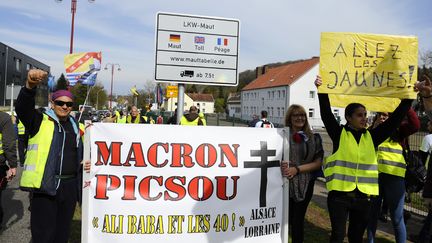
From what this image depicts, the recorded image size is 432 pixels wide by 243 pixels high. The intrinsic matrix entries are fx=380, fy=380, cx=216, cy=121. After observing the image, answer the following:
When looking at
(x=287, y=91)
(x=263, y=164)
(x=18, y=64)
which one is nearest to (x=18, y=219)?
(x=263, y=164)

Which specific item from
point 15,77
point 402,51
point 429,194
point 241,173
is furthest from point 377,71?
point 15,77

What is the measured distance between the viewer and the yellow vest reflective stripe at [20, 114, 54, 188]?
135 inches

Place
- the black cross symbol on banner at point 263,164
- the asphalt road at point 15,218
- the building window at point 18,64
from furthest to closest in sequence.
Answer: the building window at point 18,64
the asphalt road at point 15,218
the black cross symbol on banner at point 263,164

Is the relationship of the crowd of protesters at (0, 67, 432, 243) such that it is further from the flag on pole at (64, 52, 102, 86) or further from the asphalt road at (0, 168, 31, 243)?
the flag on pole at (64, 52, 102, 86)

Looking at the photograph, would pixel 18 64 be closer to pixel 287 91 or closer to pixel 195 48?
pixel 287 91

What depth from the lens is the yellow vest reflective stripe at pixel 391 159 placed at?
459 cm

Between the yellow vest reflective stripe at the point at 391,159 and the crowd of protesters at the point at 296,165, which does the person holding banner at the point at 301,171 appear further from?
the yellow vest reflective stripe at the point at 391,159

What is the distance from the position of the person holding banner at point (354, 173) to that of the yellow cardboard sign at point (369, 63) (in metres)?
0.48

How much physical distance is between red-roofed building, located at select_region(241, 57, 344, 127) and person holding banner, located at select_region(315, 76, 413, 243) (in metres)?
47.6

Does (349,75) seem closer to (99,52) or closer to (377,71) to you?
(377,71)

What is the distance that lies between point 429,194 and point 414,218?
4227 millimetres

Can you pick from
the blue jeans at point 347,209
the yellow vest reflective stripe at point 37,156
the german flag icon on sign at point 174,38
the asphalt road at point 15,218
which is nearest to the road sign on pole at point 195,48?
the german flag icon on sign at point 174,38

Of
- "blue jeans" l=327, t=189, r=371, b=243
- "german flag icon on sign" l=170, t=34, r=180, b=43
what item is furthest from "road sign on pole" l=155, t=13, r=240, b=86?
"blue jeans" l=327, t=189, r=371, b=243

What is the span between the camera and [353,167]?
378 cm
